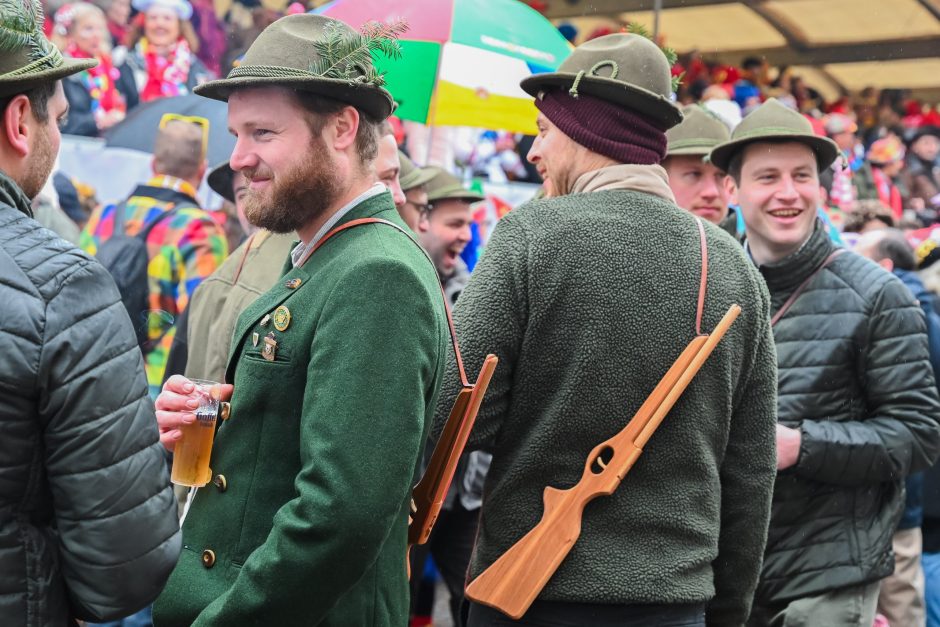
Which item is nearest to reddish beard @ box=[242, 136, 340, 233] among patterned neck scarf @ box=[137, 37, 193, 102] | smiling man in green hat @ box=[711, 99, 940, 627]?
smiling man in green hat @ box=[711, 99, 940, 627]

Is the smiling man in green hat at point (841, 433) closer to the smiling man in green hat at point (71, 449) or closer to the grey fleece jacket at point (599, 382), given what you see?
the grey fleece jacket at point (599, 382)

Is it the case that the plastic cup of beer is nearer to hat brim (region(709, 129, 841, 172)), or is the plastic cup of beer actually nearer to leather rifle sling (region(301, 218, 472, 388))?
leather rifle sling (region(301, 218, 472, 388))

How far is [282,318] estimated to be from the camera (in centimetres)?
226

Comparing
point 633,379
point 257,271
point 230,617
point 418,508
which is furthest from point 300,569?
point 257,271

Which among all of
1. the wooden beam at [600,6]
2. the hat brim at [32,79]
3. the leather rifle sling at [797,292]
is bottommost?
the wooden beam at [600,6]

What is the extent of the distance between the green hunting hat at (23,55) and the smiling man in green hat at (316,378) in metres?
0.33

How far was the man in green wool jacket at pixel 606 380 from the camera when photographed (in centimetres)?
255

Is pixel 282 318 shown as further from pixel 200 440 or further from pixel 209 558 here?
pixel 209 558

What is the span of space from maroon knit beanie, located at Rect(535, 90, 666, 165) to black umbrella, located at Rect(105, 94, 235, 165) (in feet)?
14.9

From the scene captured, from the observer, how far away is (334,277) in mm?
2213

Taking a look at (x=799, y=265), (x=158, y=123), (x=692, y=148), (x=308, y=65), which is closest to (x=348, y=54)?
(x=308, y=65)

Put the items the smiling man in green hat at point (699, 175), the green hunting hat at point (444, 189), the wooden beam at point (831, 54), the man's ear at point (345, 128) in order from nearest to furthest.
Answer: the man's ear at point (345, 128) < the smiling man in green hat at point (699, 175) < the green hunting hat at point (444, 189) < the wooden beam at point (831, 54)

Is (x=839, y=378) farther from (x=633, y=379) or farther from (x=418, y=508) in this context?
(x=418, y=508)

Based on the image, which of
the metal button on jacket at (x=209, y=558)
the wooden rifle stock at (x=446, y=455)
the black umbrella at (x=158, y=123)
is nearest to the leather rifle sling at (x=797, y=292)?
the wooden rifle stock at (x=446, y=455)
